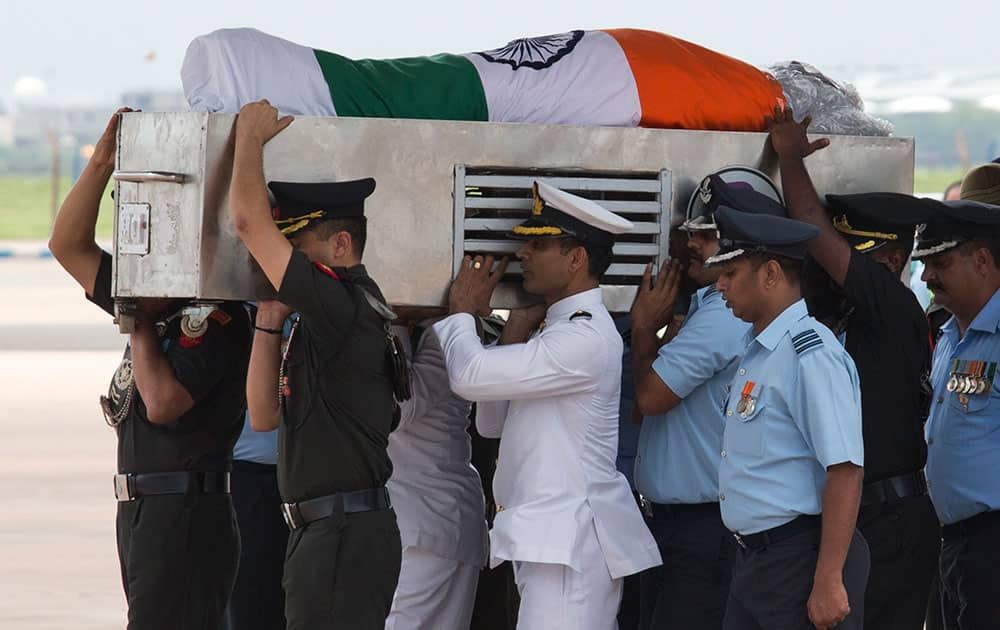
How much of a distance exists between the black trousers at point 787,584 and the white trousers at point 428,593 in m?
1.05

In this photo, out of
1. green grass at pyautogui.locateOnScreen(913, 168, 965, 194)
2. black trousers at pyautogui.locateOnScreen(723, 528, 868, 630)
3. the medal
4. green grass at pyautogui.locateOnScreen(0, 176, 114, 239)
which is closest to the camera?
black trousers at pyautogui.locateOnScreen(723, 528, 868, 630)

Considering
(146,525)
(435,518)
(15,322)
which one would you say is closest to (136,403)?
(146,525)

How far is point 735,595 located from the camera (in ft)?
11.0

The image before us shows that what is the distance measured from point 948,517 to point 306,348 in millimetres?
1758

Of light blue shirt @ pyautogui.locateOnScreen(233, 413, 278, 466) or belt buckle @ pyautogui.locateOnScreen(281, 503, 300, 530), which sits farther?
light blue shirt @ pyautogui.locateOnScreen(233, 413, 278, 466)

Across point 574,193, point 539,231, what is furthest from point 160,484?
point 574,193

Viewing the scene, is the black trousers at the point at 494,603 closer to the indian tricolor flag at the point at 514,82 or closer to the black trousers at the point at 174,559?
the black trousers at the point at 174,559

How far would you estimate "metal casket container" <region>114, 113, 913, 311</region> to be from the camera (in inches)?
137

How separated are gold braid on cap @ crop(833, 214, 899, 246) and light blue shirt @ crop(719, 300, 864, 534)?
567 mm

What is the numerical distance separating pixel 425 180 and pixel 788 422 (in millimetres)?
1041

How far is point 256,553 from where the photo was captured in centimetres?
452

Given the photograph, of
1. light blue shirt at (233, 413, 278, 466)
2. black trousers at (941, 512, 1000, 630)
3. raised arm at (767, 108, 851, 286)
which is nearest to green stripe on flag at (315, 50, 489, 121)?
raised arm at (767, 108, 851, 286)

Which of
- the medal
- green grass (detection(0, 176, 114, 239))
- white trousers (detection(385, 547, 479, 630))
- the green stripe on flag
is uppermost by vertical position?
the green stripe on flag

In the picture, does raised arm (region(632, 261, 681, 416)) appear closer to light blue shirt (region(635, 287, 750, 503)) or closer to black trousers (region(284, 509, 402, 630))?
light blue shirt (region(635, 287, 750, 503))
